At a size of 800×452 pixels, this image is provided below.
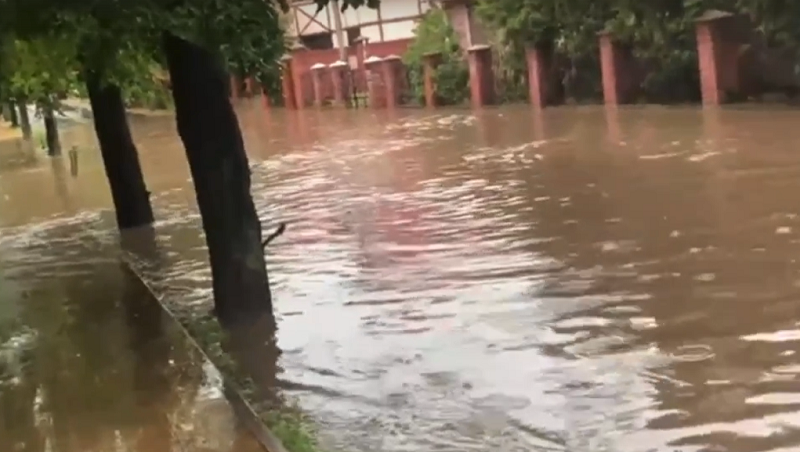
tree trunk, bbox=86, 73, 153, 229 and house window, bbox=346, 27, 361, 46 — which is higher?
house window, bbox=346, 27, 361, 46

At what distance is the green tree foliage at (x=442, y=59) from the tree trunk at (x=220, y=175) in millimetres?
23015

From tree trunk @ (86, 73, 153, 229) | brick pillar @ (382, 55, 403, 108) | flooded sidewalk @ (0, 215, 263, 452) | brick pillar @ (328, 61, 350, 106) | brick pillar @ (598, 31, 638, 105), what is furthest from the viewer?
brick pillar @ (328, 61, 350, 106)

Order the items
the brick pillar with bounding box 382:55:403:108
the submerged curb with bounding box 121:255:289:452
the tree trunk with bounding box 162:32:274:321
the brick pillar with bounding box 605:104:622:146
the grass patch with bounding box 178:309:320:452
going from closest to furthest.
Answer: the submerged curb with bounding box 121:255:289:452, the grass patch with bounding box 178:309:320:452, the tree trunk with bounding box 162:32:274:321, the brick pillar with bounding box 605:104:622:146, the brick pillar with bounding box 382:55:403:108

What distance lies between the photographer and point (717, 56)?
23.0m

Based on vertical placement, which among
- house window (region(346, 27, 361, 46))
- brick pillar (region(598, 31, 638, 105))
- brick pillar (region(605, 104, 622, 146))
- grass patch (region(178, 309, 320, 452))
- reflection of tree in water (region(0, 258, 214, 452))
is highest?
house window (region(346, 27, 361, 46))

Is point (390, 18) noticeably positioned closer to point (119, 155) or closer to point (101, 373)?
point (119, 155)

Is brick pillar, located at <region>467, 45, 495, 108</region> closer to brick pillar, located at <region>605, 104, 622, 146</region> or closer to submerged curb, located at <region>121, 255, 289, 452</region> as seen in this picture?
brick pillar, located at <region>605, 104, 622, 146</region>

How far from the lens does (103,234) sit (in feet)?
50.5

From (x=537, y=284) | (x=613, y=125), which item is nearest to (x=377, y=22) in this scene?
(x=613, y=125)

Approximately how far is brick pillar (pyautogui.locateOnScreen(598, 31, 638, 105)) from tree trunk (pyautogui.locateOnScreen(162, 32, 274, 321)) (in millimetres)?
17388

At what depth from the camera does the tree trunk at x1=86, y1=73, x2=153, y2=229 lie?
48.7 ft

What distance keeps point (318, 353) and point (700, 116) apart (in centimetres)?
1386

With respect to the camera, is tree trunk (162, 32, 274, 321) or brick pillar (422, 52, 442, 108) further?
brick pillar (422, 52, 442, 108)

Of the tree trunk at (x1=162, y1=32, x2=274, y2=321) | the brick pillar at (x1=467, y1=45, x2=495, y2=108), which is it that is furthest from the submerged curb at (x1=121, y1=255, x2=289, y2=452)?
the brick pillar at (x1=467, y1=45, x2=495, y2=108)
